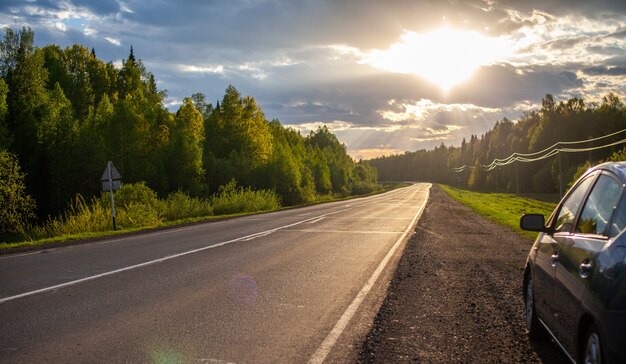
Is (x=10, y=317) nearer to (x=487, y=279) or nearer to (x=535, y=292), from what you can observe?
(x=535, y=292)

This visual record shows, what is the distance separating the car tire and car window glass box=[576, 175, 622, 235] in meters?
0.71

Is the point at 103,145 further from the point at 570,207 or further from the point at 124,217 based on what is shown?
the point at 570,207

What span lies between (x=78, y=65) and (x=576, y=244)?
77232 millimetres

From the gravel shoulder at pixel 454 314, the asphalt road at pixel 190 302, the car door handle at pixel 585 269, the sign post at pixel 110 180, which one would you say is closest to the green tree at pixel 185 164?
the sign post at pixel 110 180

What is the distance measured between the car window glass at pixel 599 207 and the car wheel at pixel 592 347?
2.34 ft

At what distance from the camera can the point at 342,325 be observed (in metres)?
5.82

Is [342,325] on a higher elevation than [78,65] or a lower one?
lower

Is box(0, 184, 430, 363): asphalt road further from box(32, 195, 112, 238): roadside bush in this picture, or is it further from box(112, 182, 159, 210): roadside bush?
box(112, 182, 159, 210): roadside bush

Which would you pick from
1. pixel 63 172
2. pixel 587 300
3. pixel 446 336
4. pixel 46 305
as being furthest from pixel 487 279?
pixel 63 172

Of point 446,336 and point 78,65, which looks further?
point 78,65

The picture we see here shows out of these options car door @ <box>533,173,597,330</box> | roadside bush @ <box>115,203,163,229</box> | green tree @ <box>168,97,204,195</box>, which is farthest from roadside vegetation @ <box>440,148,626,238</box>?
Answer: green tree @ <box>168,97,204,195</box>

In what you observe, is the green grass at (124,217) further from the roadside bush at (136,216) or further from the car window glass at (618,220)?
the car window glass at (618,220)

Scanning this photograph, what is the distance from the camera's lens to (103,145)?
45875mm

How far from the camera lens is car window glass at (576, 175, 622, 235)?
12.1 ft
